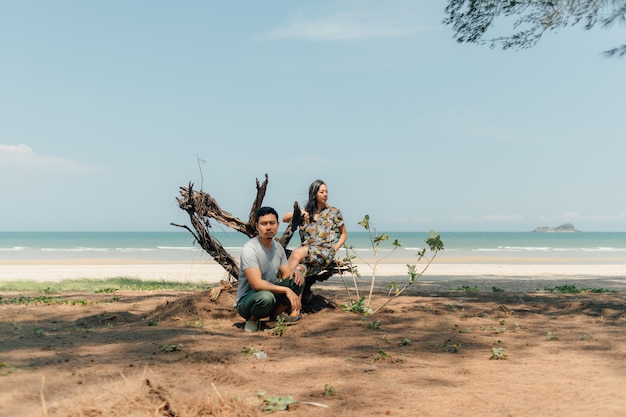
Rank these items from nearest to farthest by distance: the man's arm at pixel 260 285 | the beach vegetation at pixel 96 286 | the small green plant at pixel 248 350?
1. the small green plant at pixel 248 350
2. the man's arm at pixel 260 285
3. the beach vegetation at pixel 96 286

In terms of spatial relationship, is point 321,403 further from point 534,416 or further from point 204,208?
point 204,208

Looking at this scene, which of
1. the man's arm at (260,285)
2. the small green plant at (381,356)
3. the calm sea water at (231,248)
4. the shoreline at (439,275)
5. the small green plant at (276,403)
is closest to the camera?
the small green plant at (276,403)

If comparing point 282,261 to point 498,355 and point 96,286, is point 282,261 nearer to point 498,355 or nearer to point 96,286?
point 498,355

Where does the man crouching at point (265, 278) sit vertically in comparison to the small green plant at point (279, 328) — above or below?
above

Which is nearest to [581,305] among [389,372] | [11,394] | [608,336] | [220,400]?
[608,336]

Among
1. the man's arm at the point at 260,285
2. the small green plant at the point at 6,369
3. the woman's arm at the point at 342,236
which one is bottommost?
the small green plant at the point at 6,369

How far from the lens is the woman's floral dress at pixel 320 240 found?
6.78 m

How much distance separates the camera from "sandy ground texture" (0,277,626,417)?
3266 mm

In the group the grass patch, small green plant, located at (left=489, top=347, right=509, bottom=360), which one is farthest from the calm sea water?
small green plant, located at (left=489, top=347, right=509, bottom=360)

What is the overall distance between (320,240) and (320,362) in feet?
8.08

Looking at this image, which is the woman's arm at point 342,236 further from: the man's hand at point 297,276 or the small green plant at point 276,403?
the small green plant at point 276,403

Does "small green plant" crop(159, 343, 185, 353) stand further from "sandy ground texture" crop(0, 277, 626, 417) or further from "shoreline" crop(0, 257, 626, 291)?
"shoreline" crop(0, 257, 626, 291)

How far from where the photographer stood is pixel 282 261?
6348mm

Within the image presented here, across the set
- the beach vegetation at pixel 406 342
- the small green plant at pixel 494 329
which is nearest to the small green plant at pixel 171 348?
the beach vegetation at pixel 406 342
